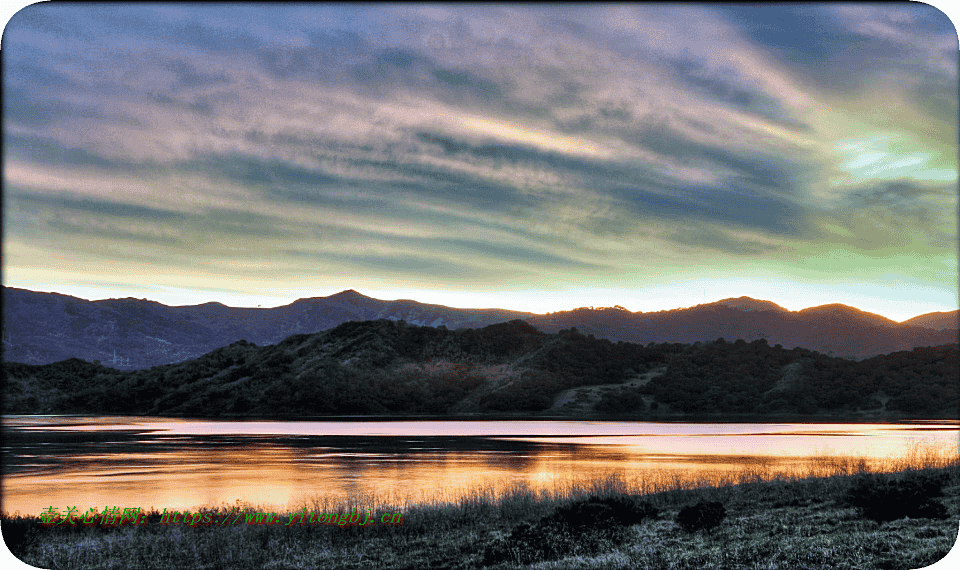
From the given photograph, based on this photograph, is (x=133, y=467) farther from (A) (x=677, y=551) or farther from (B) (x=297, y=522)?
(A) (x=677, y=551)

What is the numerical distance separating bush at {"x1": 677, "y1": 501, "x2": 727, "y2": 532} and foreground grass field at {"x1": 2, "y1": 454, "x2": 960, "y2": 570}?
0.14 m

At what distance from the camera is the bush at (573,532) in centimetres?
2494

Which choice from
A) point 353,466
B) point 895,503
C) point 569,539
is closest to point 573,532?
point 569,539

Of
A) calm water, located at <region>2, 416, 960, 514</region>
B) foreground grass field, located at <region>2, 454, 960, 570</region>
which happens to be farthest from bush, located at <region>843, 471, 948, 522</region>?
calm water, located at <region>2, 416, 960, 514</region>

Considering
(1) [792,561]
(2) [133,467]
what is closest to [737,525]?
(1) [792,561]

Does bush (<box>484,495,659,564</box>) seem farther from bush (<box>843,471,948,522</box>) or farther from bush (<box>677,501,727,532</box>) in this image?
bush (<box>843,471,948,522</box>)

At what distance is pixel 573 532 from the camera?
2786cm

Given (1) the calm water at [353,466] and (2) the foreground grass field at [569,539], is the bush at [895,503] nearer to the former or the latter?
(2) the foreground grass field at [569,539]

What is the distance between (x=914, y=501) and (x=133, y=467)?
74421 mm

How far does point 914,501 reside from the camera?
28.0 metres

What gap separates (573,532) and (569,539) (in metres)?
1.07

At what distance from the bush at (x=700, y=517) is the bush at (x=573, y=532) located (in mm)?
2198

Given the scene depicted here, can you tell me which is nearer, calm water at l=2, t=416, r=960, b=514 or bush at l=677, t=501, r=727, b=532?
bush at l=677, t=501, r=727, b=532

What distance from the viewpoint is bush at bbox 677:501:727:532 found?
2801 cm
